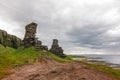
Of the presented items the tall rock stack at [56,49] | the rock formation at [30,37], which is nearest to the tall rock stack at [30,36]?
the rock formation at [30,37]

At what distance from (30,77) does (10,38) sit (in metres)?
108

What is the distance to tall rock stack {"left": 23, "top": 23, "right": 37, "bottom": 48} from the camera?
11665cm

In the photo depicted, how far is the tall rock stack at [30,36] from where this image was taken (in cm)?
11665

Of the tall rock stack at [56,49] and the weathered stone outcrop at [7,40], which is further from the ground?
the weathered stone outcrop at [7,40]

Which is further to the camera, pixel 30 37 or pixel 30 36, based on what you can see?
pixel 30 36

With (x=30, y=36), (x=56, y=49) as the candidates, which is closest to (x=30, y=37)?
(x=30, y=36)

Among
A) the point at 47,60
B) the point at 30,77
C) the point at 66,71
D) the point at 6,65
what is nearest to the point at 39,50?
the point at 47,60

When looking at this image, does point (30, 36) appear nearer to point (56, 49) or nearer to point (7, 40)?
point (56, 49)

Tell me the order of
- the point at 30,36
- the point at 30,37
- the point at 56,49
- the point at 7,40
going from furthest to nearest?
1. the point at 7,40
2. the point at 56,49
3. the point at 30,36
4. the point at 30,37

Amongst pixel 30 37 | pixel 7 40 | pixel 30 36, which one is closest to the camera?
pixel 30 37

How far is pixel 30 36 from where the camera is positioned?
4626 inches

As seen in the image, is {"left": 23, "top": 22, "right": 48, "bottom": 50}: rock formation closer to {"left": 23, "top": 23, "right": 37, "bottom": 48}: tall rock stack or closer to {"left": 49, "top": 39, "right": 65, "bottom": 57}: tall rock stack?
{"left": 23, "top": 23, "right": 37, "bottom": 48}: tall rock stack

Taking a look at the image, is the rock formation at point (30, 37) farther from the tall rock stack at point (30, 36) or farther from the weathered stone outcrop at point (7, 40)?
the weathered stone outcrop at point (7, 40)

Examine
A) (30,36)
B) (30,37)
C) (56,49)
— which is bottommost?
(56,49)
